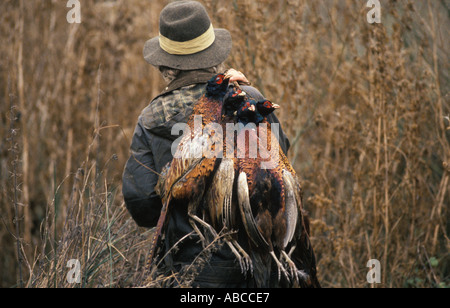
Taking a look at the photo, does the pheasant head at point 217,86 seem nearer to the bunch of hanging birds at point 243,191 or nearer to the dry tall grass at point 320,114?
the bunch of hanging birds at point 243,191

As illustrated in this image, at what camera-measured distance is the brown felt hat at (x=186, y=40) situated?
91.6 inches

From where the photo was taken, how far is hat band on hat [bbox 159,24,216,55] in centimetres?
234

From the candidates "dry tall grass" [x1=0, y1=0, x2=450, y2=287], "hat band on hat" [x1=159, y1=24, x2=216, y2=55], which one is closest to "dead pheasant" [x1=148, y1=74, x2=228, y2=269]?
"hat band on hat" [x1=159, y1=24, x2=216, y2=55]

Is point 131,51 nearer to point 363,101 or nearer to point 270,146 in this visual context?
point 363,101

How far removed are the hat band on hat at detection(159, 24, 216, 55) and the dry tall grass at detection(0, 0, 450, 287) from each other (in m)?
0.79

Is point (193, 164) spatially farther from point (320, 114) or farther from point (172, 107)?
point (320, 114)

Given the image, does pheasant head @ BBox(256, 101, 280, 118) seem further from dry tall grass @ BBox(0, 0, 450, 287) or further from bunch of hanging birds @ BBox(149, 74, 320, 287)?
dry tall grass @ BBox(0, 0, 450, 287)

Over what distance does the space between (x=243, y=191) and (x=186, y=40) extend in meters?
0.73

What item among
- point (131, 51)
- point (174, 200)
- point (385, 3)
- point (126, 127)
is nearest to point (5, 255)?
point (126, 127)

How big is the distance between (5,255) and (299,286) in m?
3.51

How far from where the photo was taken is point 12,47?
14.5 ft

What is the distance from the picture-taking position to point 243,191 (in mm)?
2062

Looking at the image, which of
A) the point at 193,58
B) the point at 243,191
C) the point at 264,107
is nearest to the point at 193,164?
the point at 243,191
